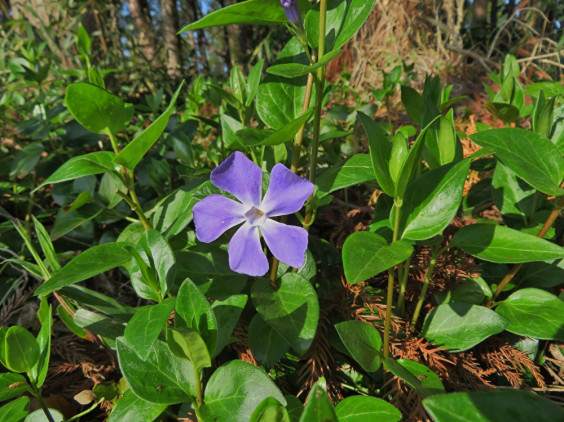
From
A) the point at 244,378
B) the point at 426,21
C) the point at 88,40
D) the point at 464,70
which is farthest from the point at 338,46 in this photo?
Result: the point at 426,21

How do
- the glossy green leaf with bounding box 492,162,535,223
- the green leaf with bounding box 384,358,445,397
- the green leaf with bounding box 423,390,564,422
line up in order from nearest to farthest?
the green leaf with bounding box 423,390,564,422 → the green leaf with bounding box 384,358,445,397 → the glossy green leaf with bounding box 492,162,535,223

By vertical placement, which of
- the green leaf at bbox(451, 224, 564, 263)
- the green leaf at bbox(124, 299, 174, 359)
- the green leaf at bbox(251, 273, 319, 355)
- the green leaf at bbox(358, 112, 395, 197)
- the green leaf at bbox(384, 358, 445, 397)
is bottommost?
the green leaf at bbox(384, 358, 445, 397)

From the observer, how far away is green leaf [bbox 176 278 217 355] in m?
0.58

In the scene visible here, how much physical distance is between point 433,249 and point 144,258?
1.75ft

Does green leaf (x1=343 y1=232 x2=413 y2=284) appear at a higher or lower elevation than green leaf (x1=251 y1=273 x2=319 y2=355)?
higher

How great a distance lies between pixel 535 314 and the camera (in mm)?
700

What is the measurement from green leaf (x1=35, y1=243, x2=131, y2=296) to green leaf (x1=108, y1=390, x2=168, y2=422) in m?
0.21

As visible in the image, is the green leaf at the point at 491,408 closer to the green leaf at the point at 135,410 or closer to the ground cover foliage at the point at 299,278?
the ground cover foliage at the point at 299,278

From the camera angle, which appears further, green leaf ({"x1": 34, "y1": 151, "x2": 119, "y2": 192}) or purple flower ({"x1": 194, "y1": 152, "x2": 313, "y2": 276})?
green leaf ({"x1": 34, "y1": 151, "x2": 119, "y2": 192})

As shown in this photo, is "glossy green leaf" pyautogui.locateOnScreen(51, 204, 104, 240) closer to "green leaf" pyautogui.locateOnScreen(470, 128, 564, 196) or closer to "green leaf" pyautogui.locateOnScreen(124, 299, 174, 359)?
"green leaf" pyautogui.locateOnScreen(124, 299, 174, 359)

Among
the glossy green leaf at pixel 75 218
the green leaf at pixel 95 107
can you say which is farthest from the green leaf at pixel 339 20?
the glossy green leaf at pixel 75 218

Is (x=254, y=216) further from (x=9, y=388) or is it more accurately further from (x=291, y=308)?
(x=9, y=388)

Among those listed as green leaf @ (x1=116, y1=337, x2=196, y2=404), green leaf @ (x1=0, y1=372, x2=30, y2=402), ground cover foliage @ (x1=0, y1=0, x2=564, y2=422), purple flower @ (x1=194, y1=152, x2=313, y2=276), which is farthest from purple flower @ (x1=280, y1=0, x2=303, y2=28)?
green leaf @ (x1=0, y1=372, x2=30, y2=402)

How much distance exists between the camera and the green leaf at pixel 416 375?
1.84 feet
